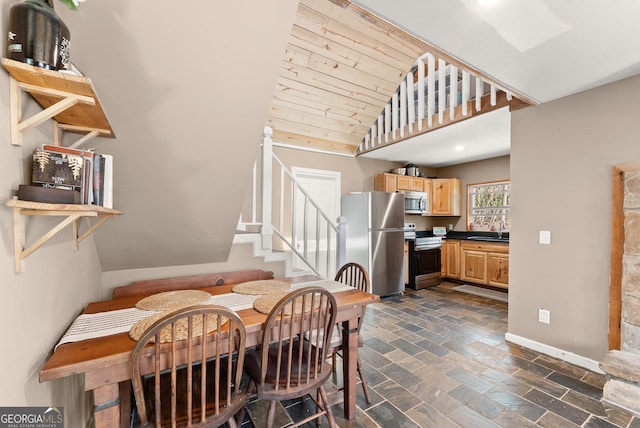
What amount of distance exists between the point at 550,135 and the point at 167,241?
359cm

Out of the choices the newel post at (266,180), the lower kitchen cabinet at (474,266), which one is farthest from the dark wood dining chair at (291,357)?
the lower kitchen cabinet at (474,266)

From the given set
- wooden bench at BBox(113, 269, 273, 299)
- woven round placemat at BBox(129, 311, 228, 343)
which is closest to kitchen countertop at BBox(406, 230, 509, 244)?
wooden bench at BBox(113, 269, 273, 299)

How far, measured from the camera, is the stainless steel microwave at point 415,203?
511 cm

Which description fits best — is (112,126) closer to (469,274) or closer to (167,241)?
(167,241)

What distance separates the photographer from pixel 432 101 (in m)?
3.64

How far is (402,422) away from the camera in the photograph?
1780mm

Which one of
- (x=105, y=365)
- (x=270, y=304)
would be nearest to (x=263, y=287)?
(x=270, y=304)

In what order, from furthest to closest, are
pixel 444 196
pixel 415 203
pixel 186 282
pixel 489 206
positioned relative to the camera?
pixel 444 196, pixel 489 206, pixel 415 203, pixel 186 282

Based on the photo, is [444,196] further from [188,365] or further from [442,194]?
[188,365]

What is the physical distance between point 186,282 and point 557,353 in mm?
3426

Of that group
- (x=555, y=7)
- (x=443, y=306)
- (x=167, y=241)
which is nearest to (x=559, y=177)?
(x=555, y=7)

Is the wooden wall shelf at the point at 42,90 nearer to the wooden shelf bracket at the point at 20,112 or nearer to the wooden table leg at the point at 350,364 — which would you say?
the wooden shelf bracket at the point at 20,112

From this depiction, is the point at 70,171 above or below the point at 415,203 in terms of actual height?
below

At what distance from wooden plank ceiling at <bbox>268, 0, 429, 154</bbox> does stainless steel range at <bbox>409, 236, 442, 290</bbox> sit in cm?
221
